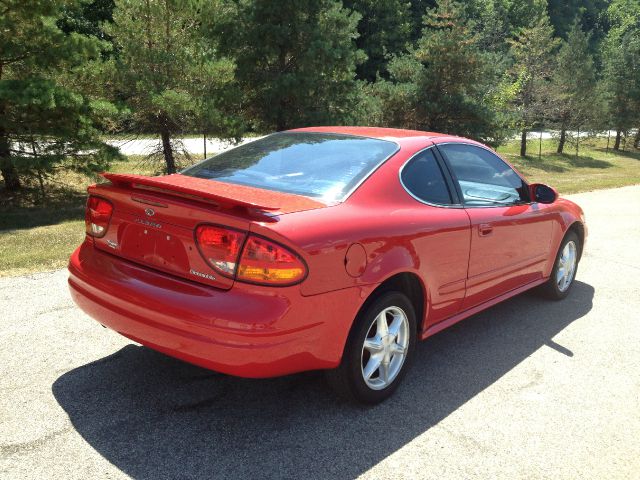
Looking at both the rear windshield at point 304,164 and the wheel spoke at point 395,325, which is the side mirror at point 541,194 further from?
the wheel spoke at point 395,325

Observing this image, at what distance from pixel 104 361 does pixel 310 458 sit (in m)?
1.65

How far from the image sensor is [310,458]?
9.31 ft

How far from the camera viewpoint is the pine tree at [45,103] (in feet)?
31.7

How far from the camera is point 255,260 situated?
2.77 metres

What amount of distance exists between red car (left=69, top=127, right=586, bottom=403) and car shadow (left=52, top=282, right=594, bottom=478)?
232mm

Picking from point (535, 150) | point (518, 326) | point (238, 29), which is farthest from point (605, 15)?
point (518, 326)

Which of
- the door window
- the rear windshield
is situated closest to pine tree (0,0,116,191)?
the rear windshield

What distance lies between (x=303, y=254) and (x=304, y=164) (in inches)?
40.9

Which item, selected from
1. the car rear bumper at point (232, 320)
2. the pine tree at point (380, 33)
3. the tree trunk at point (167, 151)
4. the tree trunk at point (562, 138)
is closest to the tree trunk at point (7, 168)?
the tree trunk at point (167, 151)

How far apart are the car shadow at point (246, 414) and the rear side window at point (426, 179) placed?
1.15 meters

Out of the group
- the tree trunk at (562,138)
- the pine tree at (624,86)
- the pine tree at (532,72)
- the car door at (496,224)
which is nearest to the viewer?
the car door at (496,224)

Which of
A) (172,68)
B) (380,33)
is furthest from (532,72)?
(172,68)

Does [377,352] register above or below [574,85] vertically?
below

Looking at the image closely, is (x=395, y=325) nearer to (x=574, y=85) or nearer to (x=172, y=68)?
(x=172, y=68)
